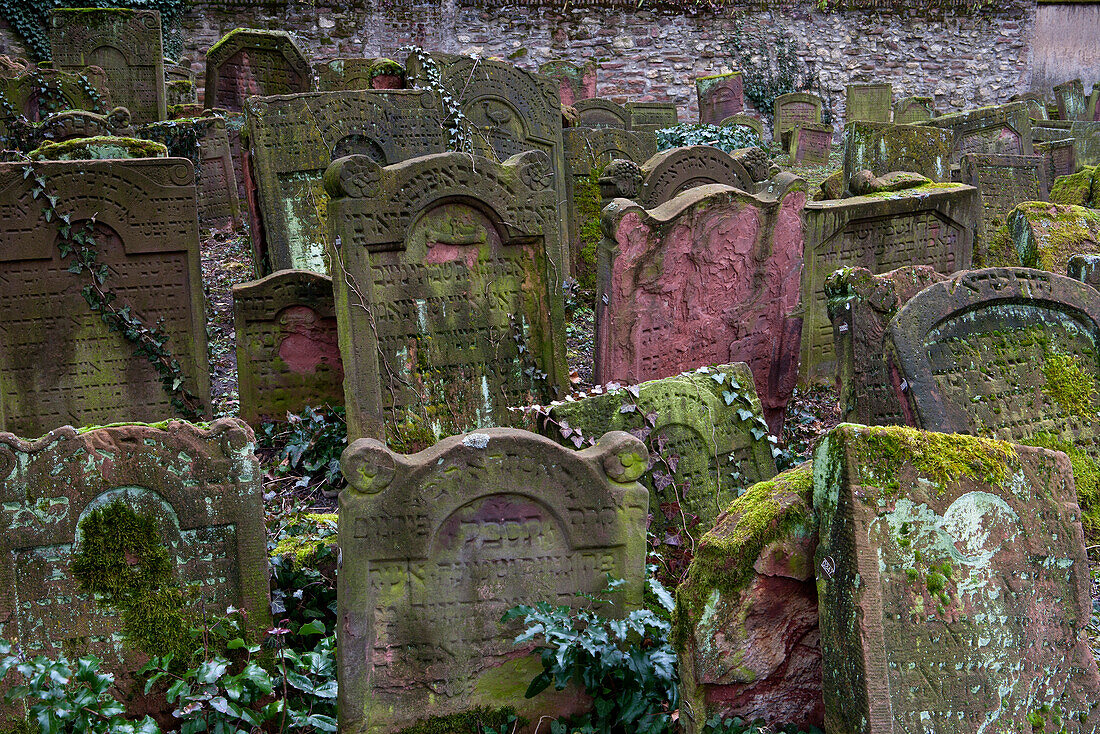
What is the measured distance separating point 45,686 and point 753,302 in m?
4.93

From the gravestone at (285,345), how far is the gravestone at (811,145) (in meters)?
12.0

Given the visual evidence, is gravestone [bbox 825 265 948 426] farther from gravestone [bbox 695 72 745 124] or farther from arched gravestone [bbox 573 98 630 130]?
gravestone [bbox 695 72 745 124]

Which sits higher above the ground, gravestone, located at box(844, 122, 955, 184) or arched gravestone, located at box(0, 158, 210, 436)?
gravestone, located at box(844, 122, 955, 184)

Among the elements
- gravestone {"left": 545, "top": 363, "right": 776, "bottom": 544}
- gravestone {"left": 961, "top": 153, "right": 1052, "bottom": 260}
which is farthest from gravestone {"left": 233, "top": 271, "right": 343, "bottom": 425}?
gravestone {"left": 961, "top": 153, "right": 1052, "bottom": 260}

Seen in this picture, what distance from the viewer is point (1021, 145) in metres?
12.1

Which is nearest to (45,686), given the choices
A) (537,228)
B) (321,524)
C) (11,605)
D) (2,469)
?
(11,605)

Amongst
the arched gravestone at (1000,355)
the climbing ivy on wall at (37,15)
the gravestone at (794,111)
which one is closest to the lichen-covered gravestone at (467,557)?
the arched gravestone at (1000,355)

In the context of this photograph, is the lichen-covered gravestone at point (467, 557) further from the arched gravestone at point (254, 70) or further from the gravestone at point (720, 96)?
the gravestone at point (720, 96)

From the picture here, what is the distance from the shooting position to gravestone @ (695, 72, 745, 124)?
65.1 feet

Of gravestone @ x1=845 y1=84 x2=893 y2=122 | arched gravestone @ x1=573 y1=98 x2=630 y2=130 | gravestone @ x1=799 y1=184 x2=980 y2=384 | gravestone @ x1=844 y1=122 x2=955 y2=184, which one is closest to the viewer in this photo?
gravestone @ x1=799 y1=184 x2=980 y2=384

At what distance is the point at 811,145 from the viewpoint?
1602 centimetres

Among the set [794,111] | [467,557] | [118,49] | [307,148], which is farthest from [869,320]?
[794,111]

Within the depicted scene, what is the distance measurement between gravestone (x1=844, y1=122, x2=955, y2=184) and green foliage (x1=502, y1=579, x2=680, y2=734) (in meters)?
7.60

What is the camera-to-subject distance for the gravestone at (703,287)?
5.75 metres
